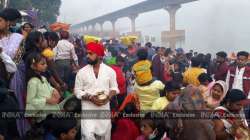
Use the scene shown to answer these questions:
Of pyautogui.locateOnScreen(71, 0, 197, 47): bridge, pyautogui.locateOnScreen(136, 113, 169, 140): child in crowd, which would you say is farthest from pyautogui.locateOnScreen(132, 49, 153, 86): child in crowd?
pyautogui.locateOnScreen(71, 0, 197, 47): bridge

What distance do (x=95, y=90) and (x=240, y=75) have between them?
3.55 m

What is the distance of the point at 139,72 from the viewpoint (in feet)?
19.0

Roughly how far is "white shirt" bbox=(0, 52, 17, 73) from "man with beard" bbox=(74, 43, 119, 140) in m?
0.80

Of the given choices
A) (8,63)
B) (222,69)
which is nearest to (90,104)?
(8,63)

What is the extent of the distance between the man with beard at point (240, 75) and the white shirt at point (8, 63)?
4387 mm

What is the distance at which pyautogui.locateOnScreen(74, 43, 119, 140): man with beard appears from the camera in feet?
14.9

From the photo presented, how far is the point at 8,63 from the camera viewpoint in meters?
4.18

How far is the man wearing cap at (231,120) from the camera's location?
14.0 feet

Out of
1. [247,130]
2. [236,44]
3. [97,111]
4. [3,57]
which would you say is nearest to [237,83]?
[247,130]

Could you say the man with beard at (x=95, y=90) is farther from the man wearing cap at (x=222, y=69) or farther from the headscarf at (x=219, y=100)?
the man wearing cap at (x=222, y=69)

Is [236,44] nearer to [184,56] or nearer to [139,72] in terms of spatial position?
[184,56]

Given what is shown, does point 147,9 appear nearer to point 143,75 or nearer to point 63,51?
point 63,51

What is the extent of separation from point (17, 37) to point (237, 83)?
4.26 m

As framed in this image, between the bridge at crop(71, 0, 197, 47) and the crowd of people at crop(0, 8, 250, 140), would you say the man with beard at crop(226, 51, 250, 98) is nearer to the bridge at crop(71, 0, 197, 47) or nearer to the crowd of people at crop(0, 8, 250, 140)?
the crowd of people at crop(0, 8, 250, 140)
